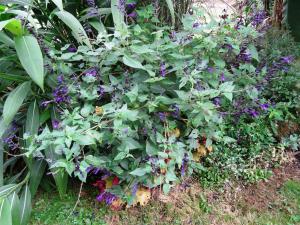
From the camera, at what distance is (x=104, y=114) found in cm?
180

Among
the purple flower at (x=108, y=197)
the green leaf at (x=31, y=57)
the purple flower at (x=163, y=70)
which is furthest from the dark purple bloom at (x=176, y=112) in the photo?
the green leaf at (x=31, y=57)

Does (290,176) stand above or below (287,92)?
below

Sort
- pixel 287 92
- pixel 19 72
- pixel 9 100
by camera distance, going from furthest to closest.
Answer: pixel 287 92
pixel 19 72
pixel 9 100

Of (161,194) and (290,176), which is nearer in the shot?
(161,194)

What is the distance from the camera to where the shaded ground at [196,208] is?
2139mm

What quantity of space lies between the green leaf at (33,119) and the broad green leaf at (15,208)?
1.21ft

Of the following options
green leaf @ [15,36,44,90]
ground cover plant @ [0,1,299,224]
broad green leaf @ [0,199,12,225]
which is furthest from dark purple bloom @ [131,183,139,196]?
green leaf @ [15,36,44,90]

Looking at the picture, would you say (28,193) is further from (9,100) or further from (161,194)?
(161,194)

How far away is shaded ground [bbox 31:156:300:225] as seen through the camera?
214 centimetres

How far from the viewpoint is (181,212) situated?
216 centimetres

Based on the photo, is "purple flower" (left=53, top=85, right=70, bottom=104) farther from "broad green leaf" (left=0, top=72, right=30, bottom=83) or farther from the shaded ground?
the shaded ground

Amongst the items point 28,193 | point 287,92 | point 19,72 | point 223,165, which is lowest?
Answer: point 223,165

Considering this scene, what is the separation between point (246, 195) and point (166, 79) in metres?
0.88

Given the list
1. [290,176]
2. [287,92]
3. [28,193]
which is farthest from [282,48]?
[28,193]
